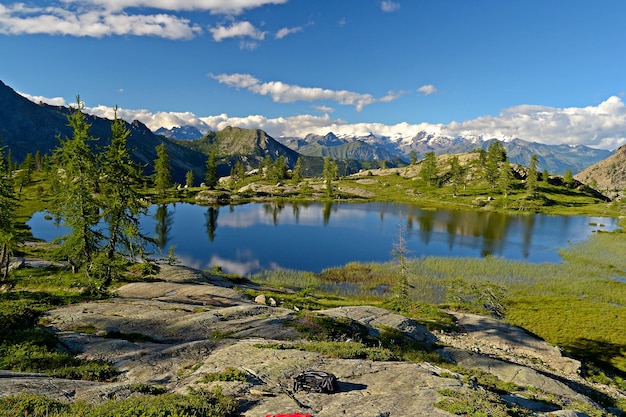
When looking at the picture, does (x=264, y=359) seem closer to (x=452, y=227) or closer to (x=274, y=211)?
(x=452, y=227)

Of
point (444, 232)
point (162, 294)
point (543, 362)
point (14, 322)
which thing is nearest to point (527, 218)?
point (444, 232)

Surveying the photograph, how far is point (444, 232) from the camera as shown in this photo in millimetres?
Result: 114250

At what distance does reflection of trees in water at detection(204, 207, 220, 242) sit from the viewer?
104m

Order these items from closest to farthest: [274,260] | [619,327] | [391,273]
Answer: [619,327] → [391,273] → [274,260]

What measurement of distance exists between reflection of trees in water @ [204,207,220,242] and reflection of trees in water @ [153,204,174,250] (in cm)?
1137

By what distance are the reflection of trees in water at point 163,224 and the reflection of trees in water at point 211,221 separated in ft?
37.3

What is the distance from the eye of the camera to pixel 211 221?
125 meters

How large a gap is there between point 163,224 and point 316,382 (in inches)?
4404

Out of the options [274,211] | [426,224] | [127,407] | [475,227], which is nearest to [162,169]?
[274,211]

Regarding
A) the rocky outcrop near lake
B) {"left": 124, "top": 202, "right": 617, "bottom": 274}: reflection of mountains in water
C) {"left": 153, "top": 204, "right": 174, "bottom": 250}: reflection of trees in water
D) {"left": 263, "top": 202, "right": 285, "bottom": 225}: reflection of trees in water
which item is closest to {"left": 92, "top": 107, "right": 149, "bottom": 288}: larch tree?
the rocky outcrop near lake

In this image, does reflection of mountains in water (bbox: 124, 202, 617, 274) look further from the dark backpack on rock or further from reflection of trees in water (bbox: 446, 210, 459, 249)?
the dark backpack on rock

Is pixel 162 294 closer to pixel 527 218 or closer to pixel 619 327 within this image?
pixel 619 327

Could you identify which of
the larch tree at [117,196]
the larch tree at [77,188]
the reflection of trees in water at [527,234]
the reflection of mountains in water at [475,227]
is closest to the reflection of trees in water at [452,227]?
the reflection of mountains in water at [475,227]

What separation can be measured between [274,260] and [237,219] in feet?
193
